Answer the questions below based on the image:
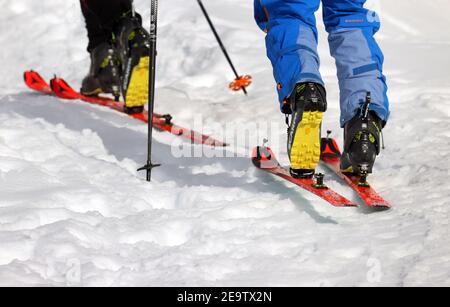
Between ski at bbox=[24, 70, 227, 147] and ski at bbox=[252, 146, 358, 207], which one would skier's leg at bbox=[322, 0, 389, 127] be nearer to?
ski at bbox=[252, 146, 358, 207]

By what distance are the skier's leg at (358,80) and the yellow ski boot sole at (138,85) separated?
1630 millimetres

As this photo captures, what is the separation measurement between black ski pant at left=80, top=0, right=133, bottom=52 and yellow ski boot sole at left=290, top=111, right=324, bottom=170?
2.44m

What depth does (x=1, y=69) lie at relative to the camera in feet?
27.3

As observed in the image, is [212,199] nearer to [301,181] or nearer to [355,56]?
[301,181]

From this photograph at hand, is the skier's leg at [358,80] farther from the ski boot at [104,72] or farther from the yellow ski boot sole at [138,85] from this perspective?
the ski boot at [104,72]

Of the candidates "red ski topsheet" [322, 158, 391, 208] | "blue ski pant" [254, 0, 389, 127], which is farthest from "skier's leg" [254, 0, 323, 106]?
"red ski topsheet" [322, 158, 391, 208]

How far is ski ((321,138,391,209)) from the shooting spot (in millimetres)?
3369

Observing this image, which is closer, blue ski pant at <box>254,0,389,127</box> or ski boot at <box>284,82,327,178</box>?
ski boot at <box>284,82,327,178</box>

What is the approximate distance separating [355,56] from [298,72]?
1.20 feet

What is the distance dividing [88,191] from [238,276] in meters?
1.29

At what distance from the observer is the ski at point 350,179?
3.37m
